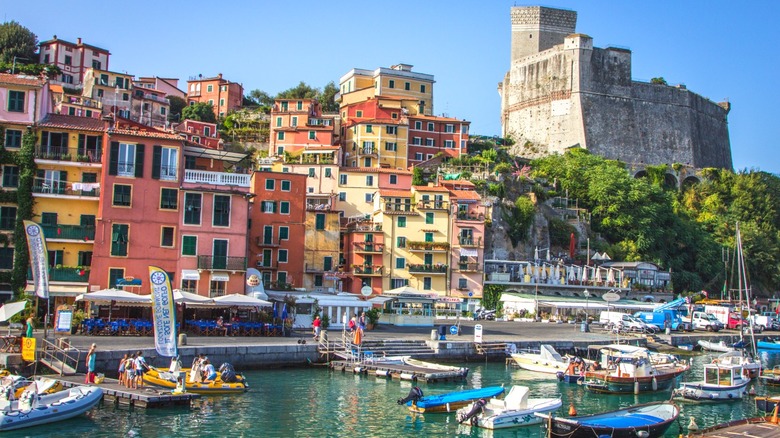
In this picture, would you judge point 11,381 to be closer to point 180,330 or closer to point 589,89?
point 180,330

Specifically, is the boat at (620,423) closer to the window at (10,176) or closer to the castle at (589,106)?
the window at (10,176)

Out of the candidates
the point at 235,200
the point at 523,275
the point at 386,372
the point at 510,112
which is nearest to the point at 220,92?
the point at 510,112

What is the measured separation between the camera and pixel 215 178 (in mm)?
46781

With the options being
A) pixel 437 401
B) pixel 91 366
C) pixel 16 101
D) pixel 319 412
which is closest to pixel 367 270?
pixel 16 101

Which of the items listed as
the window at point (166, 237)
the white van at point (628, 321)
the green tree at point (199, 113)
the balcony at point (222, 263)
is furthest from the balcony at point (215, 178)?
the green tree at point (199, 113)

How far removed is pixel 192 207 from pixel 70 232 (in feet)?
21.3

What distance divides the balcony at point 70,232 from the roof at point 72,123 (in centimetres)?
550

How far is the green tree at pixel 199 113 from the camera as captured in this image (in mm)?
93519

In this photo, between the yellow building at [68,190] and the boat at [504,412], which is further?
the yellow building at [68,190]

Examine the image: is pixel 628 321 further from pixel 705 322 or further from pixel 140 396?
pixel 140 396

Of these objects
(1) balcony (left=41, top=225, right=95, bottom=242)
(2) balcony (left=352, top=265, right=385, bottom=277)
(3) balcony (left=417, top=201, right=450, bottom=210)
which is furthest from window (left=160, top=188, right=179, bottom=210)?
(3) balcony (left=417, top=201, right=450, bottom=210)

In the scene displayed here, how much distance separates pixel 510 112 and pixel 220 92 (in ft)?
125

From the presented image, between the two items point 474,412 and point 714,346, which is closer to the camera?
point 474,412

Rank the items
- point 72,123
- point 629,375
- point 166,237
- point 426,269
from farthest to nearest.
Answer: point 426,269
point 72,123
point 166,237
point 629,375
